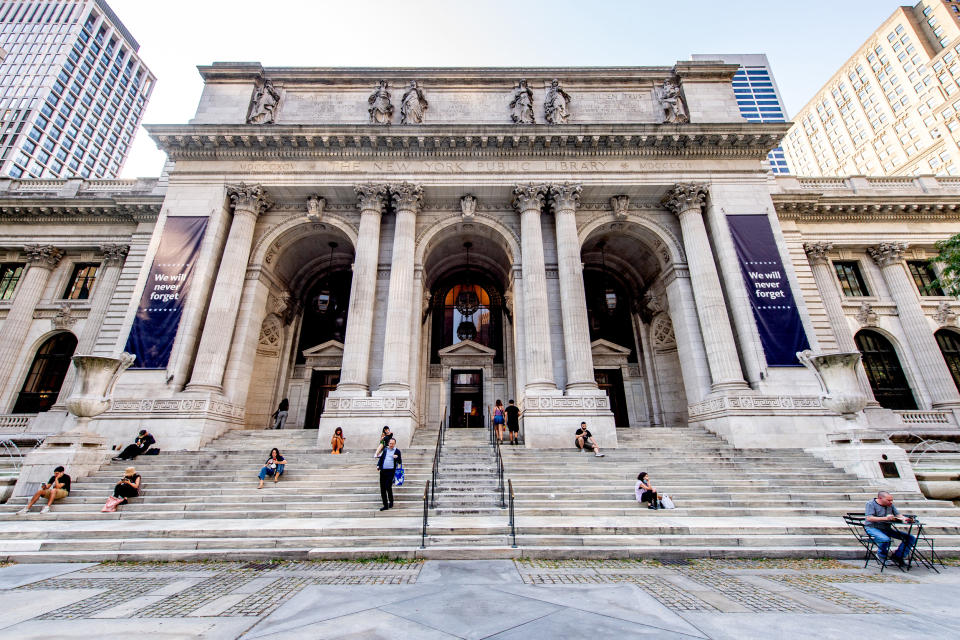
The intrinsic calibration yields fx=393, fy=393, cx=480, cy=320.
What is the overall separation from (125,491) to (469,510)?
25.9 feet

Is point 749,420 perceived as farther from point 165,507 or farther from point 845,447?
point 165,507

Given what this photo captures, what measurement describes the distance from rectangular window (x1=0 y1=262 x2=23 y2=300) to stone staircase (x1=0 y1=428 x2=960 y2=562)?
19676 mm

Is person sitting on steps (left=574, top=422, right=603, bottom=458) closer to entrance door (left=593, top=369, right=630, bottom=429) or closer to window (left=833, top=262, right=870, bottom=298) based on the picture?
entrance door (left=593, top=369, right=630, bottom=429)

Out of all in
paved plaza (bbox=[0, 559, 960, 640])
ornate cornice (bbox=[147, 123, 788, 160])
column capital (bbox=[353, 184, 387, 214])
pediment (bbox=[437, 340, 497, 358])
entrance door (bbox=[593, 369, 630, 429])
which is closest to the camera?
paved plaza (bbox=[0, 559, 960, 640])

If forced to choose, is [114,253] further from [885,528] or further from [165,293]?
[885,528]

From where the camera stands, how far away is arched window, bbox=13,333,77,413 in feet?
65.4

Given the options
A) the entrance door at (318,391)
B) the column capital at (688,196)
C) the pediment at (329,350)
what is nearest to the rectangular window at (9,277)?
the pediment at (329,350)

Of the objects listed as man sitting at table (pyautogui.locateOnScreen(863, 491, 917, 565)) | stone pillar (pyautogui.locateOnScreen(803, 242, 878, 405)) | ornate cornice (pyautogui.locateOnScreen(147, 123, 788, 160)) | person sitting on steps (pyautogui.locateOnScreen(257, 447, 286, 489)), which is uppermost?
ornate cornice (pyautogui.locateOnScreen(147, 123, 788, 160))

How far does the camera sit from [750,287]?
628 inches

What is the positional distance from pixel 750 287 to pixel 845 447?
719cm

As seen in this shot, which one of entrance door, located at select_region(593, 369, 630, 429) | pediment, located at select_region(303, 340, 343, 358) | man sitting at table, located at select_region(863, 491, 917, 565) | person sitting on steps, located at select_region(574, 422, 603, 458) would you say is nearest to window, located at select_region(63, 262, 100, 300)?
pediment, located at select_region(303, 340, 343, 358)

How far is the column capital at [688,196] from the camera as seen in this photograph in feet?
57.3

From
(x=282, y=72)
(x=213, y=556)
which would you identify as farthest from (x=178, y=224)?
(x=213, y=556)

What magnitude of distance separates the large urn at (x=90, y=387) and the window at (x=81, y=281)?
50.2 ft
